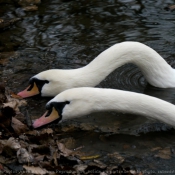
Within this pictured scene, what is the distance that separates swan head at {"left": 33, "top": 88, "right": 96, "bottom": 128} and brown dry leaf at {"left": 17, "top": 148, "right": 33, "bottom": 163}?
38.8 inches

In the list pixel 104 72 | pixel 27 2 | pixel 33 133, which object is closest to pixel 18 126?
pixel 33 133

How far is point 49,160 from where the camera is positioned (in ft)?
19.9

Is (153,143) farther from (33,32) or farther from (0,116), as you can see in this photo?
(33,32)

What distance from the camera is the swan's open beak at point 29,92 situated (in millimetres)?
7902

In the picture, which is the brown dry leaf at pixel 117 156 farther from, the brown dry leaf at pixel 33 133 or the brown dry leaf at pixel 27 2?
the brown dry leaf at pixel 27 2

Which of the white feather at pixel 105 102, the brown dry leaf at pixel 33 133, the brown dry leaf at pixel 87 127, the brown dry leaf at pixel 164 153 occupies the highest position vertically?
the white feather at pixel 105 102

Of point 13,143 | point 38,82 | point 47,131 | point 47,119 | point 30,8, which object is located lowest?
point 30,8

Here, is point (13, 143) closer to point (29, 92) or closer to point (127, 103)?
point (127, 103)

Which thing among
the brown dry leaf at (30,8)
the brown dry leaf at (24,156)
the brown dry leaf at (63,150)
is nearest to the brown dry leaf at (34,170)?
the brown dry leaf at (24,156)

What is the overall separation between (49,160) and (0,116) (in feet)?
3.59

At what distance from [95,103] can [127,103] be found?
400mm

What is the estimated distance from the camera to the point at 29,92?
314 inches

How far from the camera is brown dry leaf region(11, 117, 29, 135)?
6.84 meters

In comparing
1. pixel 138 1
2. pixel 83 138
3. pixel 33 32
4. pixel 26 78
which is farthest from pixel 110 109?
pixel 138 1
